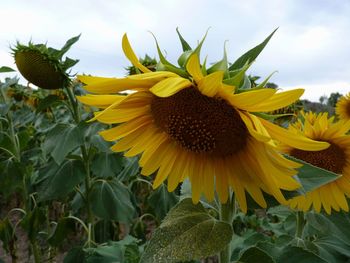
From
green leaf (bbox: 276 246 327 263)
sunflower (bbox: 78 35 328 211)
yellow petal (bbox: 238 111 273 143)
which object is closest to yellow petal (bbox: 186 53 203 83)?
sunflower (bbox: 78 35 328 211)

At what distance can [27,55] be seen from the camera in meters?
1.68

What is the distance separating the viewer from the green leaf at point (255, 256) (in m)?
0.87

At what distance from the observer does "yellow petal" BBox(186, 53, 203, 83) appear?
67 cm

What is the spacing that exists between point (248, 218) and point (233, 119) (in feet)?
7.05

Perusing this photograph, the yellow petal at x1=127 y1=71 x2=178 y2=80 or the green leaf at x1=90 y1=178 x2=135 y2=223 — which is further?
the green leaf at x1=90 y1=178 x2=135 y2=223

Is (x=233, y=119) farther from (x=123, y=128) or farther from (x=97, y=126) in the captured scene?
(x=97, y=126)

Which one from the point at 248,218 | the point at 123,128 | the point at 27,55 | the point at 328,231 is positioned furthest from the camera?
the point at 248,218

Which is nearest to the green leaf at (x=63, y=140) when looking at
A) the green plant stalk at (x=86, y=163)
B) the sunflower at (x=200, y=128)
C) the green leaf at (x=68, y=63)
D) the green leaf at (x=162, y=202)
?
the green plant stalk at (x=86, y=163)

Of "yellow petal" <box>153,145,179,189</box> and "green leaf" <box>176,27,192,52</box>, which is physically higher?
"green leaf" <box>176,27,192,52</box>

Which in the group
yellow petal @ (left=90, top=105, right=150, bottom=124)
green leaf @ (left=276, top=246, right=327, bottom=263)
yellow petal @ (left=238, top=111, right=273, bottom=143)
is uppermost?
yellow petal @ (left=238, top=111, right=273, bottom=143)

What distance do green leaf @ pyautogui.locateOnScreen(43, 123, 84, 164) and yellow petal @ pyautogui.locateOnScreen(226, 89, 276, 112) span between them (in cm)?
109

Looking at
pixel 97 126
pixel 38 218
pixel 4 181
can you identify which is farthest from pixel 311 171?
pixel 4 181

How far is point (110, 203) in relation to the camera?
1903 millimetres

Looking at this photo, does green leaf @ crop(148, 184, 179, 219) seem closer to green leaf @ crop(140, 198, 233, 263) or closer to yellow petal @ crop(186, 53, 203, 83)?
green leaf @ crop(140, 198, 233, 263)
